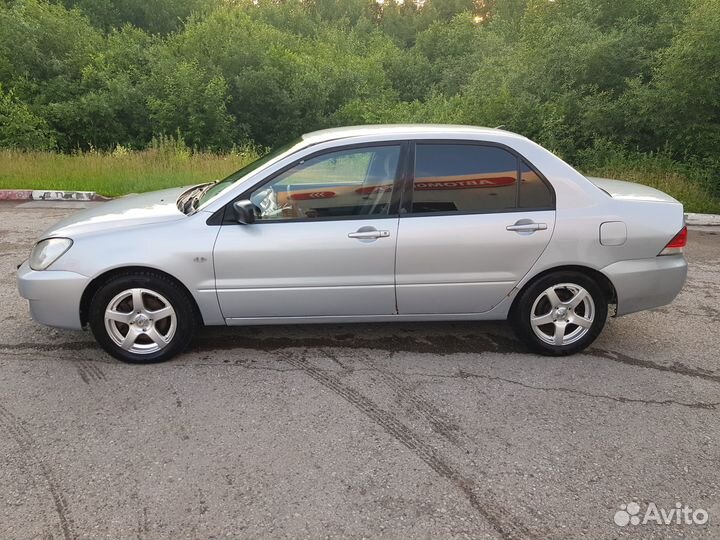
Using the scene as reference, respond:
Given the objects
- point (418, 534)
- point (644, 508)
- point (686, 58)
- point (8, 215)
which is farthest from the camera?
point (686, 58)

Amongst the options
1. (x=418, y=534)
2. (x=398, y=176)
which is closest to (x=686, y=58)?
(x=398, y=176)

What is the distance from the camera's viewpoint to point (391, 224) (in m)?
3.95

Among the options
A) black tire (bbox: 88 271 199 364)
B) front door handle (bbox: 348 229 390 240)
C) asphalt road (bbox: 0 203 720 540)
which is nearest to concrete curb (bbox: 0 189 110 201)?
asphalt road (bbox: 0 203 720 540)

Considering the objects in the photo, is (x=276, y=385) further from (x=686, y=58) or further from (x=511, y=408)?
(x=686, y=58)

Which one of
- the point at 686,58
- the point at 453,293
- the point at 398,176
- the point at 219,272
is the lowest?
the point at 453,293

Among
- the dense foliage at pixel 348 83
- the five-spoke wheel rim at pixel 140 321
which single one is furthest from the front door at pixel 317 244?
the dense foliage at pixel 348 83

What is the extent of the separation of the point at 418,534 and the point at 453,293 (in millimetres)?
1921

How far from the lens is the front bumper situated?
3838mm

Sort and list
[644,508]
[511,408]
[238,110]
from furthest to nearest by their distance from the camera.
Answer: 1. [238,110]
2. [511,408]
3. [644,508]

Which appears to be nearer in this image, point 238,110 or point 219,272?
point 219,272

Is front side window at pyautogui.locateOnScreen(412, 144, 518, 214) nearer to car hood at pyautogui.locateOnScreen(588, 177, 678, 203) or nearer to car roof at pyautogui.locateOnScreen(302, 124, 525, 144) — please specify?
car roof at pyautogui.locateOnScreen(302, 124, 525, 144)

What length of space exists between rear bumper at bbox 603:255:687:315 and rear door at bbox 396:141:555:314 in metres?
0.62

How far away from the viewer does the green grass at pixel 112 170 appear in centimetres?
1127

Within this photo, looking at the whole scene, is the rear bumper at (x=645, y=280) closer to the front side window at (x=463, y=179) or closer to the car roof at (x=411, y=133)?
the front side window at (x=463, y=179)
